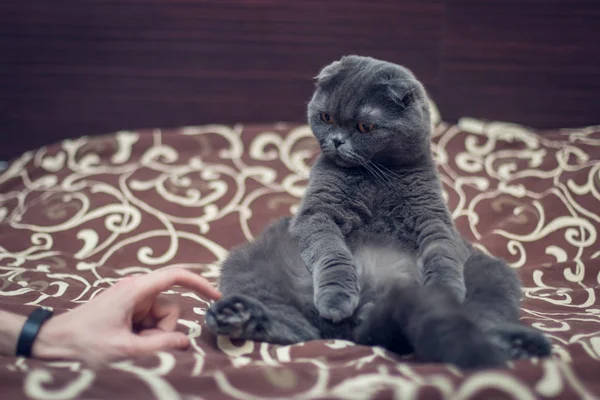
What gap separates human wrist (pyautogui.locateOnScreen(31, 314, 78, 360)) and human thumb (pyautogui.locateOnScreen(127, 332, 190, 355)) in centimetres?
10

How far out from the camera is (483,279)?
3.20 feet

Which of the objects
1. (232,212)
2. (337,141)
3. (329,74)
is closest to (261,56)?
(232,212)

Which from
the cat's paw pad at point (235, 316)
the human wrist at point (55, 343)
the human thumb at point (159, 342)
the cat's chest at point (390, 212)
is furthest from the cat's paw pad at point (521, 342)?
the human wrist at point (55, 343)

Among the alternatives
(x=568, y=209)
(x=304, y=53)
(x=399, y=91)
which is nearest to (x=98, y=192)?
(x=304, y=53)

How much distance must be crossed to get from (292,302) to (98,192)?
37.7 inches

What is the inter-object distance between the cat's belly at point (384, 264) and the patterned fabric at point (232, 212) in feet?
0.49

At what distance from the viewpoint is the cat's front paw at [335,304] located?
0.89 metres

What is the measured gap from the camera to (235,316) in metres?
0.86

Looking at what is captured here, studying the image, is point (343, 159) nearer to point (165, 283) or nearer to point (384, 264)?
point (384, 264)

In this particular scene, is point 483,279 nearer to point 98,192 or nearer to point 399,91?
point 399,91

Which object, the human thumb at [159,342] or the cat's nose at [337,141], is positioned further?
the cat's nose at [337,141]

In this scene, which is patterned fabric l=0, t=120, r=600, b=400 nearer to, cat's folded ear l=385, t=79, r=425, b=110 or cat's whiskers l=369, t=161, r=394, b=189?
cat's whiskers l=369, t=161, r=394, b=189

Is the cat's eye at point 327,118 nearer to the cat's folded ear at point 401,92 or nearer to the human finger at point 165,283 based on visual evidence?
the cat's folded ear at point 401,92

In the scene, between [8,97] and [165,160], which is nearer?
[165,160]
